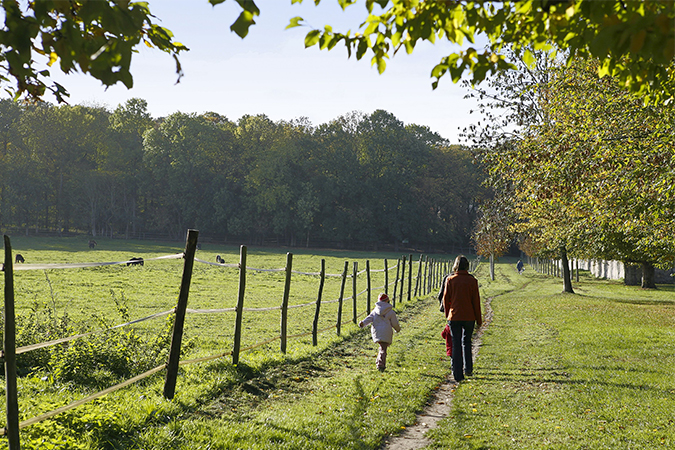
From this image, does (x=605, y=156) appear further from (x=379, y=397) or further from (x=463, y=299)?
(x=379, y=397)

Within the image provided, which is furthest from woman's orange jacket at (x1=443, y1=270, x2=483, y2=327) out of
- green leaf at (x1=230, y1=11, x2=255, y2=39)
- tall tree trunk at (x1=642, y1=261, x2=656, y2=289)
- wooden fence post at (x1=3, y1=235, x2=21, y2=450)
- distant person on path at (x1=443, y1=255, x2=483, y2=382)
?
tall tree trunk at (x1=642, y1=261, x2=656, y2=289)

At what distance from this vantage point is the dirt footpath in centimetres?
544

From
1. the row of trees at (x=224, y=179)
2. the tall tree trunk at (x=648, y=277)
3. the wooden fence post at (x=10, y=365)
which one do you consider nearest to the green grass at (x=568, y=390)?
the wooden fence post at (x=10, y=365)

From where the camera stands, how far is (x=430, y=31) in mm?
3490

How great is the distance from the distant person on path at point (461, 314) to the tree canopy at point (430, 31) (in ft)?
14.7

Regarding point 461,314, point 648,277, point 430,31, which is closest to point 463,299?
point 461,314

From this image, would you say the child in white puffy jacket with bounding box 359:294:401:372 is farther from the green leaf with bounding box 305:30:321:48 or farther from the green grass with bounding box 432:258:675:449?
the green leaf with bounding box 305:30:321:48

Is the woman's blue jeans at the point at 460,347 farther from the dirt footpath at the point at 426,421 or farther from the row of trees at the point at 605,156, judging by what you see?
the row of trees at the point at 605,156

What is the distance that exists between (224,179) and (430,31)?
74.9 metres

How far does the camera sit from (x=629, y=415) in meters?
6.48

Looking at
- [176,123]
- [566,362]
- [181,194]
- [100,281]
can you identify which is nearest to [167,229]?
[181,194]

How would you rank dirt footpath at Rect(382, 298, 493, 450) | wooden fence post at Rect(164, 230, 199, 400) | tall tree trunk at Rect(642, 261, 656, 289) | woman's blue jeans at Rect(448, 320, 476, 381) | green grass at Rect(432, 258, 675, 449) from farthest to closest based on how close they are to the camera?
tall tree trunk at Rect(642, 261, 656, 289), woman's blue jeans at Rect(448, 320, 476, 381), wooden fence post at Rect(164, 230, 199, 400), green grass at Rect(432, 258, 675, 449), dirt footpath at Rect(382, 298, 493, 450)

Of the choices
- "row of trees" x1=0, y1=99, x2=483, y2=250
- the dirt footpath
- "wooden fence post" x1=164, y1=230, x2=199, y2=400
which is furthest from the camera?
"row of trees" x1=0, y1=99, x2=483, y2=250

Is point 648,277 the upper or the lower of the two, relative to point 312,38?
lower
